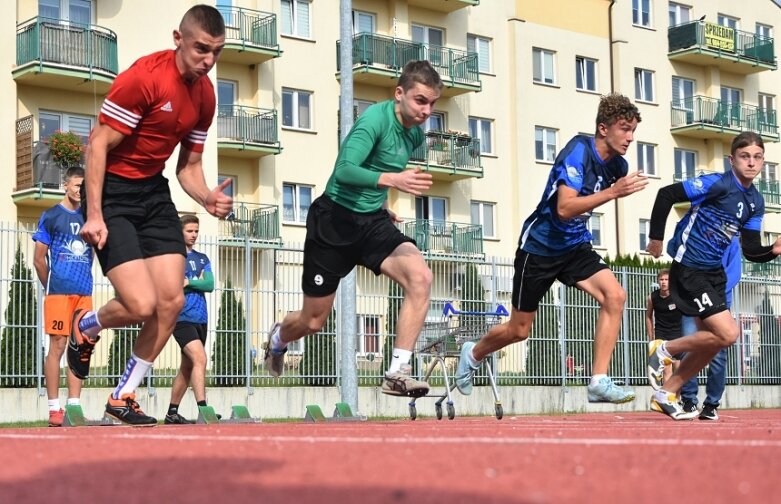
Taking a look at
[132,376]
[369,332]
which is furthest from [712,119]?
[132,376]

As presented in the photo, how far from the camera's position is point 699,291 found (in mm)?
11758

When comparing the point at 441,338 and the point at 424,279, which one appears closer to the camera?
the point at 424,279

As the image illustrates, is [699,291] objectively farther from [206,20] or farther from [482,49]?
[482,49]

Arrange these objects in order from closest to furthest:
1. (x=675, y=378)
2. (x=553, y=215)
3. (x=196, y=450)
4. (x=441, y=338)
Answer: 1. (x=196, y=450)
2. (x=553, y=215)
3. (x=675, y=378)
4. (x=441, y=338)

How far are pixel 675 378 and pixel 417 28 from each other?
3608 centimetres

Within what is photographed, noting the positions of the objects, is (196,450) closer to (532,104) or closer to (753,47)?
(532,104)

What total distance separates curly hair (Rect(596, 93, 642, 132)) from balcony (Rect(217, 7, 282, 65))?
30929mm

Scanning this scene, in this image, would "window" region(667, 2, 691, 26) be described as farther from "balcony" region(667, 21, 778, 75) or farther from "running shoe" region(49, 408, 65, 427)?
"running shoe" region(49, 408, 65, 427)

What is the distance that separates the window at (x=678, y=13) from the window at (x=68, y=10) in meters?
27.5

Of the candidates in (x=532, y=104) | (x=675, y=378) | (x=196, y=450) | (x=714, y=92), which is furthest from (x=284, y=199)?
(x=196, y=450)

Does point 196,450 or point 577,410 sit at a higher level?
point 196,450

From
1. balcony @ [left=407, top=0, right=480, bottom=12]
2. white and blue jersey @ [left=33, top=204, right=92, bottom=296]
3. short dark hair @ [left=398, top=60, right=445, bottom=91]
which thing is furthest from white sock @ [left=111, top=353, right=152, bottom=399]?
balcony @ [left=407, top=0, right=480, bottom=12]

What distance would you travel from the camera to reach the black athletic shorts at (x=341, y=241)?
9648 mm

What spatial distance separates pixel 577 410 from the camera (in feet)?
73.8
